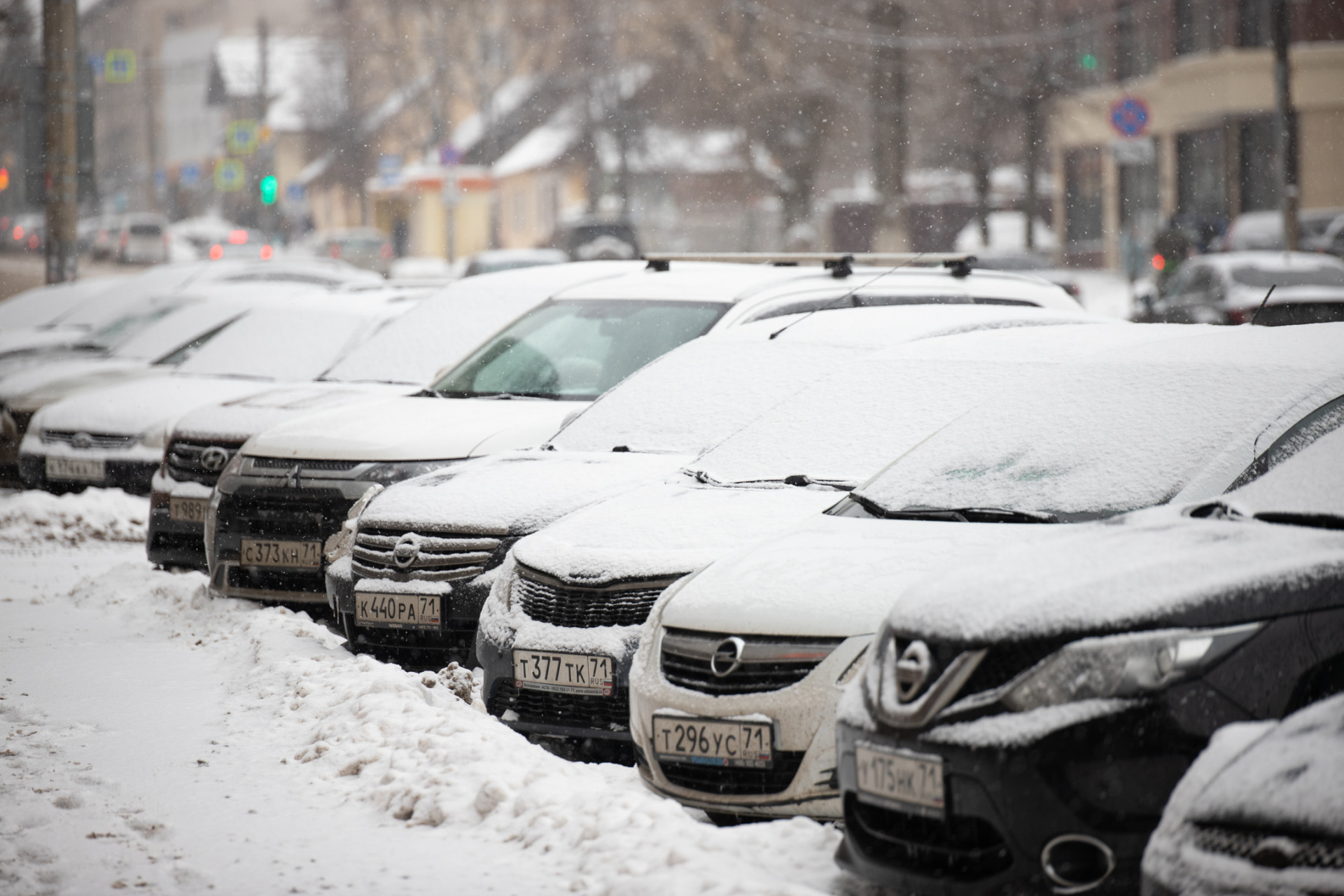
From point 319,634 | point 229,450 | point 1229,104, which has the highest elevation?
point 1229,104

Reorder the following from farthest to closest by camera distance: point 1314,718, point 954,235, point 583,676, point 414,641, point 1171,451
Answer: point 954,235 < point 414,641 < point 583,676 < point 1171,451 < point 1314,718

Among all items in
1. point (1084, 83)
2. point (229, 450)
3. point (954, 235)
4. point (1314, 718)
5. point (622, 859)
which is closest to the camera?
point (1314, 718)

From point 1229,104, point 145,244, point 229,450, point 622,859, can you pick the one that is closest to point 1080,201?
point 1229,104

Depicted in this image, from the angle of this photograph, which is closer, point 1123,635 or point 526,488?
point 1123,635

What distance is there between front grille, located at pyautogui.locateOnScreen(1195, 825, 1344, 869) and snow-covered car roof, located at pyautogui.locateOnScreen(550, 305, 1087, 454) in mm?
3724

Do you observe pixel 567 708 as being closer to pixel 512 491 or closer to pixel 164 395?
pixel 512 491

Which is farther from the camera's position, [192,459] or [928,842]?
[192,459]

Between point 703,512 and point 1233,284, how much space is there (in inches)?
608

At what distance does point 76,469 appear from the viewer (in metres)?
11.1

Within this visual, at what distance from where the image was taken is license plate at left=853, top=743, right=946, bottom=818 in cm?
378

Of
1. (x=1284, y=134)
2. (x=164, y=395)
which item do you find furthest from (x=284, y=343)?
(x=1284, y=134)

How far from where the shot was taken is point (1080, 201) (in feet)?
173

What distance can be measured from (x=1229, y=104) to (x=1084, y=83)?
5.36 metres

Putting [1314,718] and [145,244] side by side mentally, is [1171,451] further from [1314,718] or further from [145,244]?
[145,244]
